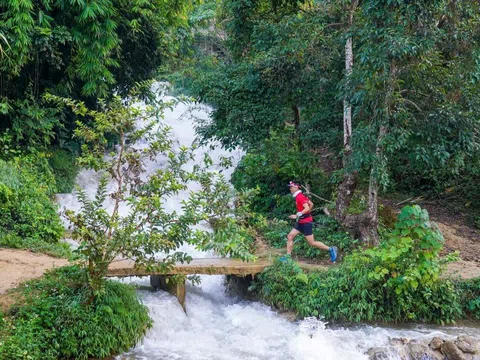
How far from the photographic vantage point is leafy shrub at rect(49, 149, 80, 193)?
13.0 meters

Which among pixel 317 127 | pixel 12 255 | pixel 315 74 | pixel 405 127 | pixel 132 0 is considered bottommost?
pixel 12 255

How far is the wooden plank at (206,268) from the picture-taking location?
23.8ft

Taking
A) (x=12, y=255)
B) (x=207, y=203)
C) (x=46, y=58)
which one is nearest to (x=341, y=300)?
(x=207, y=203)

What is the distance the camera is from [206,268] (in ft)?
25.5

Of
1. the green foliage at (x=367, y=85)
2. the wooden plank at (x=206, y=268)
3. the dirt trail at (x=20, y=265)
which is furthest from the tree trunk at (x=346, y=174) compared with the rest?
the dirt trail at (x=20, y=265)

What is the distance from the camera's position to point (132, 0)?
1221 centimetres

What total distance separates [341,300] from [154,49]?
10580 mm

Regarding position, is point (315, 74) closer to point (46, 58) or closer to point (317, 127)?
point (317, 127)

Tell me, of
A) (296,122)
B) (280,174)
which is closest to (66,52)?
(296,122)

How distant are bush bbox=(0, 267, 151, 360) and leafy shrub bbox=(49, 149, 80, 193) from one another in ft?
22.8

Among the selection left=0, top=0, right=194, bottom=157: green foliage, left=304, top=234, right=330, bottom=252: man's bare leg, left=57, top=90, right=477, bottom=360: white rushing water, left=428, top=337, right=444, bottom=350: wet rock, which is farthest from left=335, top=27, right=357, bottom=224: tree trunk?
left=0, top=0, right=194, bottom=157: green foliage

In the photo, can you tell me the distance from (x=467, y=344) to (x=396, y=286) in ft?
4.58

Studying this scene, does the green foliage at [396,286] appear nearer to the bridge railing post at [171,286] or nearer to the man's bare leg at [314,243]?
the man's bare leg at [314,243]

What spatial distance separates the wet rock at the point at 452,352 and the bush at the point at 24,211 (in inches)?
304
